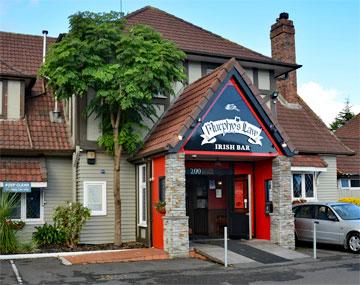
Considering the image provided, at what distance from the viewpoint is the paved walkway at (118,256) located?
13898 millimetres

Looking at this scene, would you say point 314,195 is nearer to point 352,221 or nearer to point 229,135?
point 352,221

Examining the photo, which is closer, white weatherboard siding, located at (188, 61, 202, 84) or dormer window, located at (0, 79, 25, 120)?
dormer window, located at (0, 79, 25, 120)

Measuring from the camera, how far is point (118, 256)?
14.5m

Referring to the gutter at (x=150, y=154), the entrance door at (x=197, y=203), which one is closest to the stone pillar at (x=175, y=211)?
the gutter at (x=150, y=154)

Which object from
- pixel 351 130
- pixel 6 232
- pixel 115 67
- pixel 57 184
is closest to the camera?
pixel 6 232

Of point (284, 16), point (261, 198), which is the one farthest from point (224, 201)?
point (284, 16)

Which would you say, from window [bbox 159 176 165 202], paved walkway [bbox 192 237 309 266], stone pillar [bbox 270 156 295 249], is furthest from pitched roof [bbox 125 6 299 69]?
paved walkway [bbox 192 237 309 266]

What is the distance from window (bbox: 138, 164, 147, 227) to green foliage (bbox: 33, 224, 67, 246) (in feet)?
8.88

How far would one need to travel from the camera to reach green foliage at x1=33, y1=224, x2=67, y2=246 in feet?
55.5

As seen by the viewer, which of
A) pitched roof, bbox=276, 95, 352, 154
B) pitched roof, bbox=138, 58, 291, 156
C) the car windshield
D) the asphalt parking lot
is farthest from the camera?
pitched roof, bbox=276, 95, 352, 154

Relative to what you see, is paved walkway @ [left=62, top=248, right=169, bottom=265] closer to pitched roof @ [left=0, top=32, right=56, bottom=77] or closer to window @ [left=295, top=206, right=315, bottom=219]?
window @ [left=295, top=206, right=315, bottom=219]

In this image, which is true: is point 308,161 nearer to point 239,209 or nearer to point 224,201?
point 224,201

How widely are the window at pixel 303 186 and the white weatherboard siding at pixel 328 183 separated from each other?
31cm

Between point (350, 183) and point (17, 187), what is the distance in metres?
16.5
